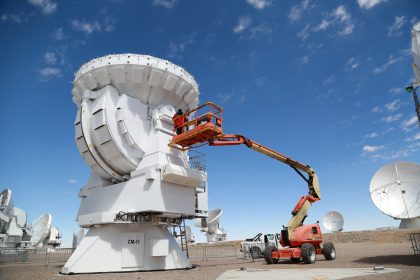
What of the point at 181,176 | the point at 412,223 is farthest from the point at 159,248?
the point at 412,223

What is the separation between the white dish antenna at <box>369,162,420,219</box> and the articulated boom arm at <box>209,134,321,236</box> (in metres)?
11.7

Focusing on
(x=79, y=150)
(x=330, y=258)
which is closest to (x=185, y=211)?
(x=79, y=150)

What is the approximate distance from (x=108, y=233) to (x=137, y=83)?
28.1 feet

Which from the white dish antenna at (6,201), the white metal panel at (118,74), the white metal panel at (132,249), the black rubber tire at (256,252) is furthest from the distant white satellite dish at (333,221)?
A: the white dish antenna at (6,201)

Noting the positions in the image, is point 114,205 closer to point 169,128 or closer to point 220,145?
point 169,128

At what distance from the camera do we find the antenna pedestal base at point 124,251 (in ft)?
49.9

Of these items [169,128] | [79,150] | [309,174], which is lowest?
[309,174]

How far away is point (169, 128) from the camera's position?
1830 centimetres

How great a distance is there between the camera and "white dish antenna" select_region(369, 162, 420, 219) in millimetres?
27328

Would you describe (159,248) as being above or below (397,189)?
below

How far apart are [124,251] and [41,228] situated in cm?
4391

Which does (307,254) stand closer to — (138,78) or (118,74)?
(138,78)

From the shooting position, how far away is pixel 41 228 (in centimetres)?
5141

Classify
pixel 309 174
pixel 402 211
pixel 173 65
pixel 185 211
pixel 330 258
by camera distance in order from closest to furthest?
pixel 185 211 < pixel 173 65 < pixel 330 258 < pixel 309 174 < pixel 402 211
